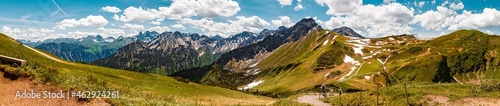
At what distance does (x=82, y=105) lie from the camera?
2777 cm

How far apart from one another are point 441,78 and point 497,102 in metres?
154

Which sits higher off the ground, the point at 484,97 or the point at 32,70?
the point at 32,70

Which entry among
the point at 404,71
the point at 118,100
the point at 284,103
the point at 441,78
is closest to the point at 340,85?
the point at 404,71

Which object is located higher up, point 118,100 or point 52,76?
point 52,76

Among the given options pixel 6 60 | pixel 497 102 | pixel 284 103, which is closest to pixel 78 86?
pixel 6 60

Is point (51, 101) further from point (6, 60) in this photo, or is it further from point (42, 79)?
point (6, 60)

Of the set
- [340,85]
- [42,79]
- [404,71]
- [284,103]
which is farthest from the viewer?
[404,71]

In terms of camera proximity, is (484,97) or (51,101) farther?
(484,97)

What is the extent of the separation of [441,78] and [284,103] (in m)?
157

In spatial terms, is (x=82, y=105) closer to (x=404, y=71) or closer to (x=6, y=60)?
(x=6, y=60)

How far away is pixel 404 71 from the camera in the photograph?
179 meters

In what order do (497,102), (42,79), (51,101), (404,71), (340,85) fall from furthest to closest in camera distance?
(404,71) → (340,85) → (497,102) → (42,79) → (51,101)

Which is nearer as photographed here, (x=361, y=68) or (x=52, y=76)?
(x=52, y=76)

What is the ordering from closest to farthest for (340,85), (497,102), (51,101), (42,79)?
(51,101) < (42,79) < (497,102) < (340,85)
